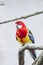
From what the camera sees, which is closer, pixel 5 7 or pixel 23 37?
pixel 23 37

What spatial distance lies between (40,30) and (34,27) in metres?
0.07

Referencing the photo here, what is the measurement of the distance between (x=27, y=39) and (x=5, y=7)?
2.71 ft

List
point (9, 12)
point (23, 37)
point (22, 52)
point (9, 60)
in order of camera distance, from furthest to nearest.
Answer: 1. point (9, 12)
2. point (9, 60)
3. point (23, 37)
4. point (22, 52)

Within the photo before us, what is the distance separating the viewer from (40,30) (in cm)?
161

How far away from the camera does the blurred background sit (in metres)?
Answer: 1.60

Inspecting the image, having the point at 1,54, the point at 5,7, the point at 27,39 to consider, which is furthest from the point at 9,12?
the point at 27,39

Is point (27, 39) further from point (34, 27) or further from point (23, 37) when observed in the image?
point (34, 27)

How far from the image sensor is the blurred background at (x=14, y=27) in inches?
62.9

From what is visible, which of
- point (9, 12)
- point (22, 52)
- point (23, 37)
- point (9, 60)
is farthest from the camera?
point (9, 12)

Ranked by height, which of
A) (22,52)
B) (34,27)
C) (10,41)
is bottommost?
(10,41)

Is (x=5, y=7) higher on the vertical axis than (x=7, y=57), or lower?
higher

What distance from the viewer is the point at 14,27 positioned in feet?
5.53

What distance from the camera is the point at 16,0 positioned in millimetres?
1815

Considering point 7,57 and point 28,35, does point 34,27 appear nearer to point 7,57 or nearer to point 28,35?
point 7,57
